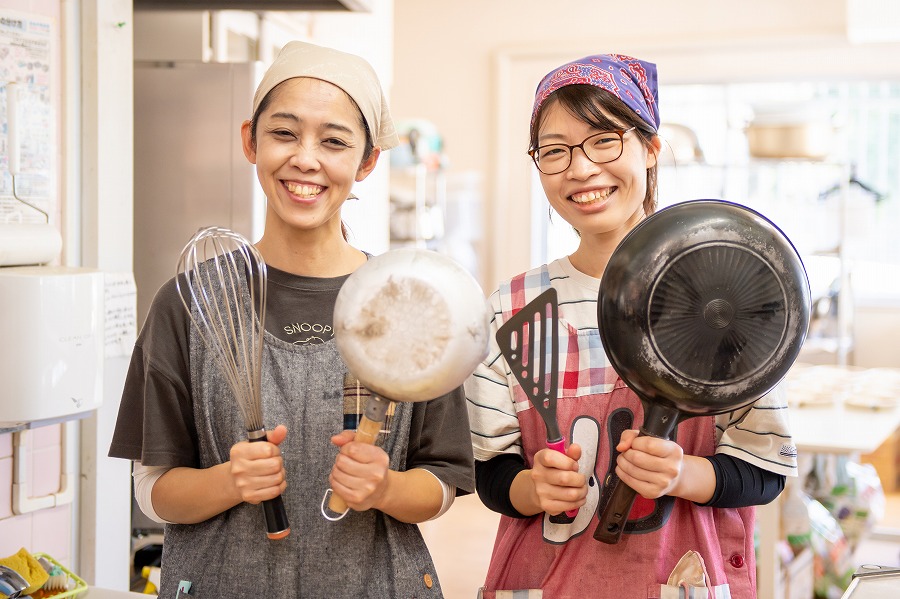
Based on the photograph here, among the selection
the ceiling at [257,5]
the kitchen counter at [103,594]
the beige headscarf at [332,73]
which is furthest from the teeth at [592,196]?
the ceiling at [257,5]

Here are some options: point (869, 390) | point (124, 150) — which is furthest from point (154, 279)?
point (869, 390)

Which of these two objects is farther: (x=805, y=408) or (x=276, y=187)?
(x=805, y=408)

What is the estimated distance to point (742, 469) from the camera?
3.54ft

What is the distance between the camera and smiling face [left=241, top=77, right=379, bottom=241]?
1.03 meters

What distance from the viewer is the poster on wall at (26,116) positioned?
5.34ft

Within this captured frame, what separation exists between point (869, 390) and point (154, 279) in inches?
85.1

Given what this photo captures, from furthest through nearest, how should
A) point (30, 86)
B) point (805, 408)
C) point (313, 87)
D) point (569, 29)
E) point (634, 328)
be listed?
point (569, 29) < point (805, 408) < point (30, 86) < point (313, 87) < point (634, 328)

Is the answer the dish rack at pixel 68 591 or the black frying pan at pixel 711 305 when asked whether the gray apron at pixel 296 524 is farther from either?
the dish rack at pixel 68 591

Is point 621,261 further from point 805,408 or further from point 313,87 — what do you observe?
point 805,408

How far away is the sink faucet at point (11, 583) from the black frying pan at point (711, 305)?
3.19 feet

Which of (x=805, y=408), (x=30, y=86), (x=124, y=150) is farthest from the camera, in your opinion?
(x=805, y=408)

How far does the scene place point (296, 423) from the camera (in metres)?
1.05

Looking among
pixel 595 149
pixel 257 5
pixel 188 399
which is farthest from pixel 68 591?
pixel 257 5

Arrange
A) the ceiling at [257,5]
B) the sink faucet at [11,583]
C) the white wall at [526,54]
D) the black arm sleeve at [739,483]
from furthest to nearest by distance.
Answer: the white wall at [526,54] → the ceiling at [257,5] → the sink faucet at [11,583] → the black arm sleeve at [739,483]
